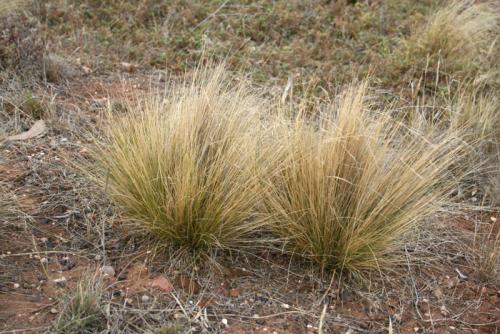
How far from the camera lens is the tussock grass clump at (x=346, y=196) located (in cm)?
260

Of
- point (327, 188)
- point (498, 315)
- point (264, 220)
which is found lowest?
point (498, 315)

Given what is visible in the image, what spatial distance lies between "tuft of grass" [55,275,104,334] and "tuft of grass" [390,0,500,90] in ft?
10.0

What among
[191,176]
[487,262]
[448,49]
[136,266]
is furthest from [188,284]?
[448,49]

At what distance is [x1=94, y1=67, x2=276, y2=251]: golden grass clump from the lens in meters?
2.54

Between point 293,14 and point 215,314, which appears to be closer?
point 215,314

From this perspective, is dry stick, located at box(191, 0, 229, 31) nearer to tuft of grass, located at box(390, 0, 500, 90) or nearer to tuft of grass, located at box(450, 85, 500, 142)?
tuft of grass, located at box(390, 0, 500, 90)

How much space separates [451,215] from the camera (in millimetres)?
3338

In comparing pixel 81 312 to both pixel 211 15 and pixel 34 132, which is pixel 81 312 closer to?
pixel 34 132

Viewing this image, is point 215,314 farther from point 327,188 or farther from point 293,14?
point 293,14

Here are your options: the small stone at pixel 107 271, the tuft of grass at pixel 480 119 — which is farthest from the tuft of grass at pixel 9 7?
the tuft of grass at pixel 480 119

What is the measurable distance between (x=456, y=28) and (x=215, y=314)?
11.2ft

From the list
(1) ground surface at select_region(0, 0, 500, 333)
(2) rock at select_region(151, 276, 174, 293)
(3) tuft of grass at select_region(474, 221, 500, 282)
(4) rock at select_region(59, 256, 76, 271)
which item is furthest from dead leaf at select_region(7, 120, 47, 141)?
(3) tuft of grass at select_region(474, 221, 500, 282)

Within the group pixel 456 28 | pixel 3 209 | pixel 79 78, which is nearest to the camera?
pixel 3 209

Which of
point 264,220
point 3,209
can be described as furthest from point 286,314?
point 3,209
